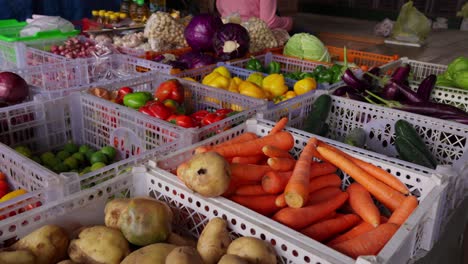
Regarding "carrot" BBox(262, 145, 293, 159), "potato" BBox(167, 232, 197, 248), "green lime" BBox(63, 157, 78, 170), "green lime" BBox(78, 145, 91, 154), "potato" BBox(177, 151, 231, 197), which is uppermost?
"potato" BBox(177, 151, 231, 197)

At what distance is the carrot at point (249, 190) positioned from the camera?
1.35m

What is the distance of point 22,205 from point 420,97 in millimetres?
2138

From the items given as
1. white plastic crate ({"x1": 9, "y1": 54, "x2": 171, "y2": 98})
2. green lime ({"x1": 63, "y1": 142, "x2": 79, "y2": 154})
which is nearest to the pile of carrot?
green lime ({"x1": 63, "y1": 142, "x2": 79, "y2": 154})

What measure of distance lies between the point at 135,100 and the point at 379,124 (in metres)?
1.29

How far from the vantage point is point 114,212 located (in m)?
1.20

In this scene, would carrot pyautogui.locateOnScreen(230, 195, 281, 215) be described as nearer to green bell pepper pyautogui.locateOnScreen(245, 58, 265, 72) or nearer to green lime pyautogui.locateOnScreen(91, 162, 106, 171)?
green lime pyautogui.locateOnScreen(91, 162, 106, 171)

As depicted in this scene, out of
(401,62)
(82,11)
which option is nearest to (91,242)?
(401,62)

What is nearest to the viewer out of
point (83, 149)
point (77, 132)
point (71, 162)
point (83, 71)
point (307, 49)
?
point (71, 162)

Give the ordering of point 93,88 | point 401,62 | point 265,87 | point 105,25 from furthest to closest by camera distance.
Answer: point 105,25
point 401,62
point 265,87
point 93,88

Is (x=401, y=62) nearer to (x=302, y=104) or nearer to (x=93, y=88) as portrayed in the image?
(x=302, y=104)

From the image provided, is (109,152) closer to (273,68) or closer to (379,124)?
(379,124)

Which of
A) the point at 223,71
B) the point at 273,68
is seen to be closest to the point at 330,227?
the point at 223,71

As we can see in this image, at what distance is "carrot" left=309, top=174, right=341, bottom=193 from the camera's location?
4.79 feet

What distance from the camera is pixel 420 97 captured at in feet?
8.16
